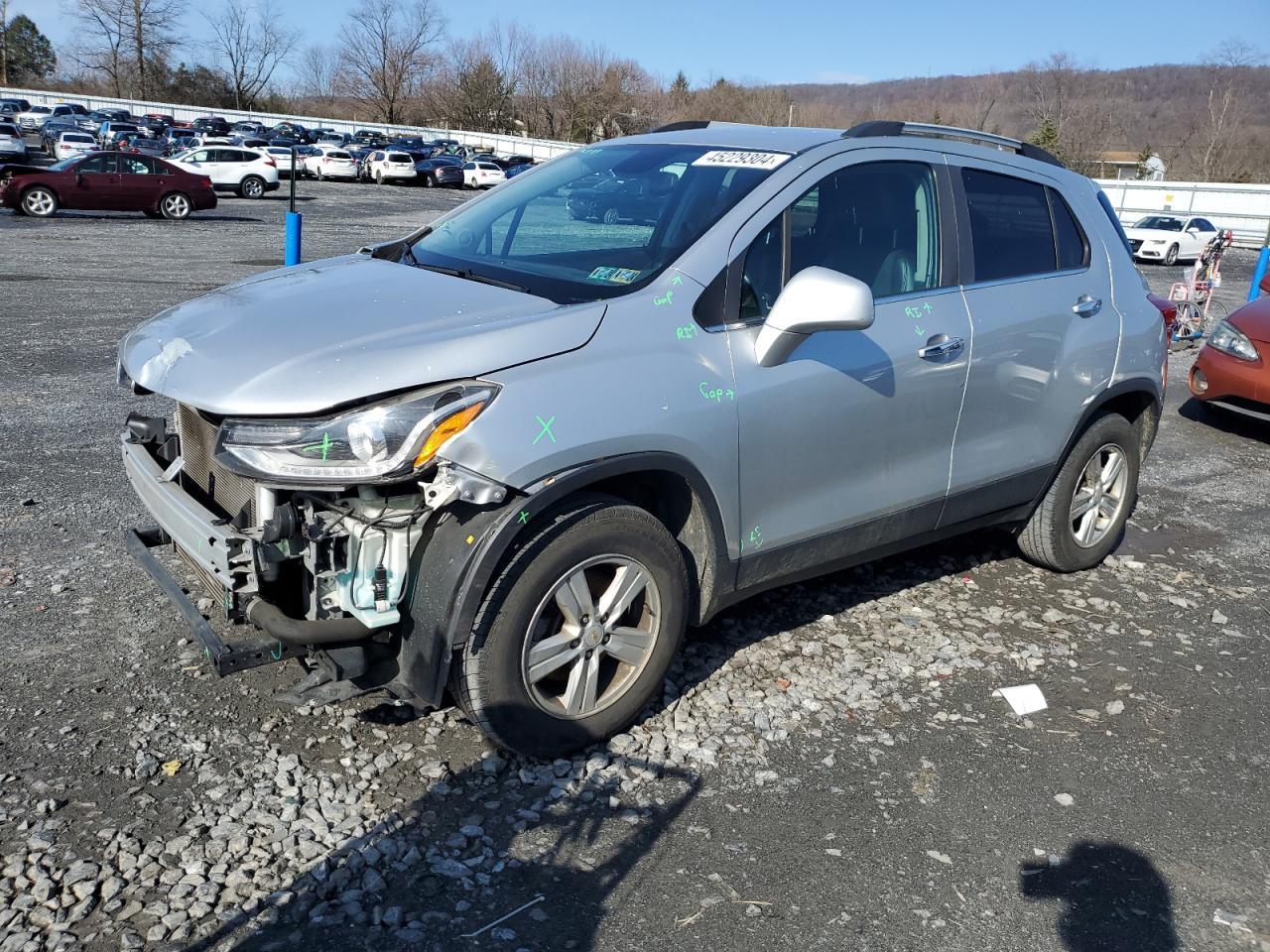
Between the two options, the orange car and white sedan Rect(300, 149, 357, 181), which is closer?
the orange car

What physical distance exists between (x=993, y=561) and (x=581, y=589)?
3.11 metres

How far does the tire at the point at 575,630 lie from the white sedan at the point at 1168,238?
1145 inches

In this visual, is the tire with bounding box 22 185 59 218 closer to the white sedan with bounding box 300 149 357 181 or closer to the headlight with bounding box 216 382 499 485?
the white sedan with bounding box 300 149 357 181

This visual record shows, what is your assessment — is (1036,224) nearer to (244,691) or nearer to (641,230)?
(641,230)

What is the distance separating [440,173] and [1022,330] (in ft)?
144

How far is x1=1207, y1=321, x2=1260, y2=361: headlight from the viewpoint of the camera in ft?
28.7

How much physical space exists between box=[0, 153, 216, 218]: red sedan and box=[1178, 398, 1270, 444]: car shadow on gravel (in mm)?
22611

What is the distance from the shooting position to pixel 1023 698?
4.21 metres

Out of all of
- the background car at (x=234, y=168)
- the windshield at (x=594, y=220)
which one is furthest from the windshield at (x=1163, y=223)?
the windshield at (x=594, y=220)

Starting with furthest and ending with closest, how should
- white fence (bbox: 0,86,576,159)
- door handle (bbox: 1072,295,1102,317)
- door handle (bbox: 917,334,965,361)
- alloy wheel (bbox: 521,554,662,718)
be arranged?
white fence (bbox: 0,86,576,159), door handle (bbox: 1072,295,1102,317), door handle (bbox: 917,334,965,361), alloy wheel (bbox: 521,554,662,718)

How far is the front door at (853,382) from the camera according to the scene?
3693 mm

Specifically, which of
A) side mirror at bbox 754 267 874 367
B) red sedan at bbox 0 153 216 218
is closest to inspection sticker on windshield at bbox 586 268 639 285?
side mirror at bbox 754 267 874 367

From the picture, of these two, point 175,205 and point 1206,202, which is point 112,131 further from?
point 1206,202

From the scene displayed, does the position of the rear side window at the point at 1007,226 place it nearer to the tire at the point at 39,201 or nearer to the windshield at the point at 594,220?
the windshield at the point at 594,220
